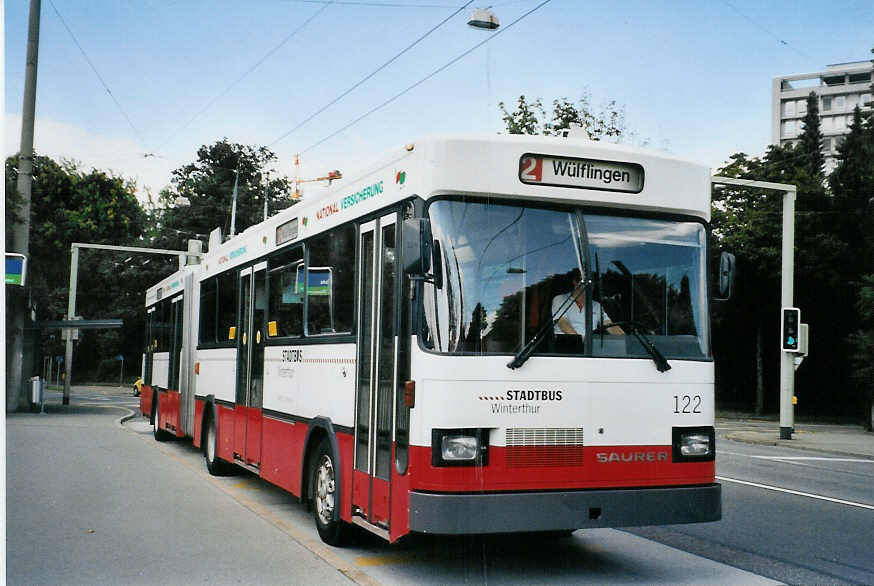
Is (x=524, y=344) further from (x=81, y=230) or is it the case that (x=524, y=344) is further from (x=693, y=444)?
(x=81, y=230)

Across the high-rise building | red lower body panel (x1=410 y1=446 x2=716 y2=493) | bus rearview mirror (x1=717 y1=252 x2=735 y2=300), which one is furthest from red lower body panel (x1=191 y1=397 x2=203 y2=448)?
the high-rise building

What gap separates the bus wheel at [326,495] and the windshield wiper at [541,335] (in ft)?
7.04

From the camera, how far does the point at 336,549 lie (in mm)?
8203

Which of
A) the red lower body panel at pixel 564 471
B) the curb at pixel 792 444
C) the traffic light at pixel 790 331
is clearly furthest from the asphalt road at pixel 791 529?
the traffic light at pixel 790 331

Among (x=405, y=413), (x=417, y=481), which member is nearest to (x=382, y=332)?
(x=405, y=413)

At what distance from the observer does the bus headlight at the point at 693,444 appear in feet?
23.8

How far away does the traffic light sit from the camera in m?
23.8

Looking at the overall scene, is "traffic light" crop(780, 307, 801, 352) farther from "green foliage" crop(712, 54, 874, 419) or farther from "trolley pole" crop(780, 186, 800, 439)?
"green foliage" crop(712, 54, 874, 419)

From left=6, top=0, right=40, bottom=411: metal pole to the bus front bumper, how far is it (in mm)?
18941

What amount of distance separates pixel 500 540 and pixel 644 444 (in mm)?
A: 2174

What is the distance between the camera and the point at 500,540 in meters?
8.77

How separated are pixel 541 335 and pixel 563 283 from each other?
1.34 ft

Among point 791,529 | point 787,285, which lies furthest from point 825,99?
point 791,529

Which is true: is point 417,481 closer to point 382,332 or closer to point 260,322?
point 382,332
